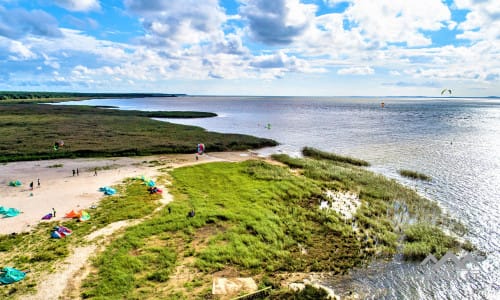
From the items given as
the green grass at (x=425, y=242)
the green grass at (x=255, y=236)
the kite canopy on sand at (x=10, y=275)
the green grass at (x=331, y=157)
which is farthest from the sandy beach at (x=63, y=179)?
the green grass at (x=425, y=242)

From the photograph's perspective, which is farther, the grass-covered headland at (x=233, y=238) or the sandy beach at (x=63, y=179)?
the sandy beach at (x=63, y=179)

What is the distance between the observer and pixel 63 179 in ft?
124

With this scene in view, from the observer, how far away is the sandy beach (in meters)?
27.4

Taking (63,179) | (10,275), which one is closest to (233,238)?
(10,275)

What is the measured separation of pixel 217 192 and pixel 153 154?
26977 mm

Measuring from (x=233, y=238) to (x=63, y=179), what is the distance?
93.2ft

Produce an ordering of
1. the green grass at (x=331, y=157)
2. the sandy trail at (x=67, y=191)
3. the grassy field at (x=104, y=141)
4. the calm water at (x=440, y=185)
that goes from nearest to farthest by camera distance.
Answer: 1. the sandy trail at (x=67, y=191)
2. the calm water at (x=440, y=185)
3. the green grass at (x=331, y=157)
4. the grassy field at (x=104, y=141)

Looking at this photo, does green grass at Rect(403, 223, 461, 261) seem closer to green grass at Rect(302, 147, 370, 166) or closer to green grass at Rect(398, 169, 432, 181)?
green grass at Rect(398, 169, 432, 181)

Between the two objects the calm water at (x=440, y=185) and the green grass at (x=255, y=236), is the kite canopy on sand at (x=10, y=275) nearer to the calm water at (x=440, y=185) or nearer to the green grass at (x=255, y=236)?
the green grass at (x=255, y=236)

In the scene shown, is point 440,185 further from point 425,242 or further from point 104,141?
point 104,141

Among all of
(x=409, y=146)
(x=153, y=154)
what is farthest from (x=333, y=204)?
(x=409, y=146)

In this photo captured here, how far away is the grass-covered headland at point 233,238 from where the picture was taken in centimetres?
1812

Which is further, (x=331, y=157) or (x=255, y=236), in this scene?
(x=331, y=157)

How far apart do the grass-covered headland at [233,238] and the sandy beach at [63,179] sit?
2.90 metres
